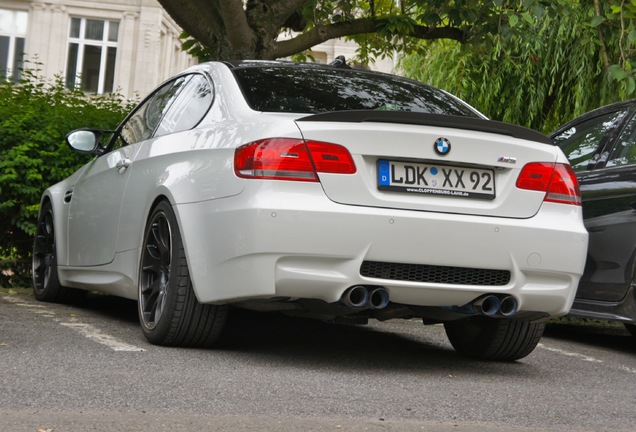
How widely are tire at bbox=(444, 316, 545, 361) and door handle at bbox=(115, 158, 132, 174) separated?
6.69ft

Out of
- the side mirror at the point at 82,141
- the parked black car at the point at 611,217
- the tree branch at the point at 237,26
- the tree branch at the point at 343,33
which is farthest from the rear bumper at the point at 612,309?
the tree branch at the point at 343,33

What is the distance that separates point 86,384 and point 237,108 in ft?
5.56

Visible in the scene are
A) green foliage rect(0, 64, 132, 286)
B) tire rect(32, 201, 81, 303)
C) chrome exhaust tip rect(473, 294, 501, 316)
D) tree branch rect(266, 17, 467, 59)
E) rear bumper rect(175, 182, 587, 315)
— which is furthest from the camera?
tree branch rect(266, 17, 467, 59)

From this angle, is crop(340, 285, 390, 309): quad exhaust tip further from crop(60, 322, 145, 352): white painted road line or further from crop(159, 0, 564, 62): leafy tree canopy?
crop(159, 0, 564, 62): leafy tree canopy

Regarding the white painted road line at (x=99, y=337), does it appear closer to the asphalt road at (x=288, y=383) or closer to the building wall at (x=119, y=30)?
the asphalt road at (x=288, y=383)

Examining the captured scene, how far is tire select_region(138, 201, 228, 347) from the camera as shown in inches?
234

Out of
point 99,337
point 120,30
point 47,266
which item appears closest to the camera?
point 99,337

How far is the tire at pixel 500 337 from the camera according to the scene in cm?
651

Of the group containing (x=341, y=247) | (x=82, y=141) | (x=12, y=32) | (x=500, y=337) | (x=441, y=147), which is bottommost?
(x=500, y=337)

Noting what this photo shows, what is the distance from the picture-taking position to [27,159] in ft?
32.1

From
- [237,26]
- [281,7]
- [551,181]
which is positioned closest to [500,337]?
[551,181]

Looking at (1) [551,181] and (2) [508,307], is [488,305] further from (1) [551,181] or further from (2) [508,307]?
(1) [551,181]

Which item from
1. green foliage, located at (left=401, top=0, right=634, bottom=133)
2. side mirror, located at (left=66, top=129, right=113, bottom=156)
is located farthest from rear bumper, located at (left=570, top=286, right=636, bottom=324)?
green foliage, located at (left=401, top=0, right=634, bottom=133)

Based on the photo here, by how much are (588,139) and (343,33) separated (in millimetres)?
5905
